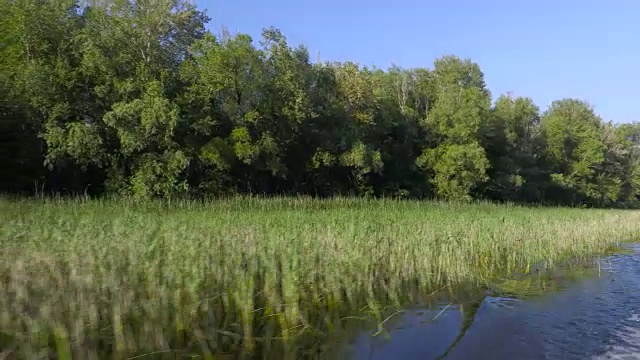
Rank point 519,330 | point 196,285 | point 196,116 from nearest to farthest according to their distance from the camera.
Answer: point 196,285 → point 519,330 → point 196,116

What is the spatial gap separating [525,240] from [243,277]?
8906mm

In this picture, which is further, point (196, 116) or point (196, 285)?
point (196, 116)

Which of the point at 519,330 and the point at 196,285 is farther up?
the point at 196,285

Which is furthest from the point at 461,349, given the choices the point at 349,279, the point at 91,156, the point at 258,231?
the point at 91,156

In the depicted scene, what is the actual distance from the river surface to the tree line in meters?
15.6

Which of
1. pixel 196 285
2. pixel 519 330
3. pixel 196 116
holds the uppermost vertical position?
pixel 196 116

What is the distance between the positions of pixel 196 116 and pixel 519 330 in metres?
20.1

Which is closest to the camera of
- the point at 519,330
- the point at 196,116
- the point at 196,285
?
the point at 196,285

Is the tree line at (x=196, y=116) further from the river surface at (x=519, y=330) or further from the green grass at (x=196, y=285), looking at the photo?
the river surface at (x=519, y=330)

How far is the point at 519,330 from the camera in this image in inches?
255

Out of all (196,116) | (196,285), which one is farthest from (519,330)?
(196,116)

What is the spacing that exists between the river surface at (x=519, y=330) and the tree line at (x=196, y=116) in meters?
15.6

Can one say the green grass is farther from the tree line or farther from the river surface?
the tree line

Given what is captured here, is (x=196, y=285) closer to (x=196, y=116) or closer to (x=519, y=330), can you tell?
(x=519, y=330)
